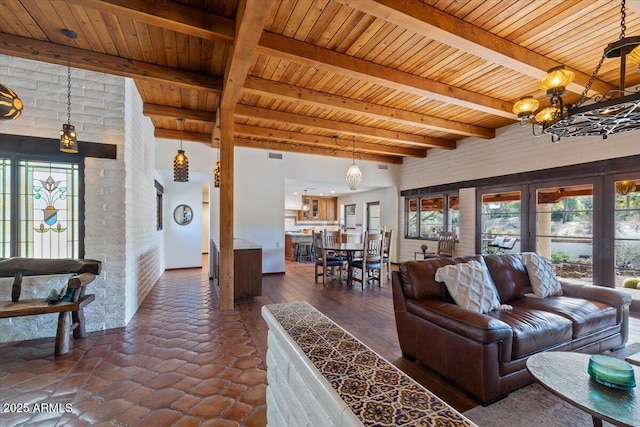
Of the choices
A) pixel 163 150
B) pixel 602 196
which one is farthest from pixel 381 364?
pixel 163 150

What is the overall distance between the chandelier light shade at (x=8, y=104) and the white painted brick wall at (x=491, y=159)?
673cm

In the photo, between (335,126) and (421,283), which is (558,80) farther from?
(335,126)

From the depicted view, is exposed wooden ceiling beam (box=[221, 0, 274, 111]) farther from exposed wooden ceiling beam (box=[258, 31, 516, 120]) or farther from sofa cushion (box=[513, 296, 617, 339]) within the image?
sofa cushion (box=[513, 296, 617, 339])

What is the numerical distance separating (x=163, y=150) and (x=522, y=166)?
7260 mm

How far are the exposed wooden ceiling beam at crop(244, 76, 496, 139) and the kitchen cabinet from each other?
7085 millimetres

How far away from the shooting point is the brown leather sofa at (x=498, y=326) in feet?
6.66

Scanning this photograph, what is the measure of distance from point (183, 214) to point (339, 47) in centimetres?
614

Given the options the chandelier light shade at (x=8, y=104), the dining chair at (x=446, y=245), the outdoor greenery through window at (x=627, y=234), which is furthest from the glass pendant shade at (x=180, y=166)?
the outdoor greenery through window at (x=627, y=234)

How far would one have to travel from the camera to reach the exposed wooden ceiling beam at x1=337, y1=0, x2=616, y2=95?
2.28 metres

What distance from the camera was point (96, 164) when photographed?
132 inches

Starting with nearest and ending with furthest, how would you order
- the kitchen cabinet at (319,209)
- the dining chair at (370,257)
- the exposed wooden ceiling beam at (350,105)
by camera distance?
the exposed wooden ceiling beam at (350,105) → the dining chair at (370,257) → the kitchen cabinet at (319,209)

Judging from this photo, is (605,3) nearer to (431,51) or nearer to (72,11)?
(431,51)

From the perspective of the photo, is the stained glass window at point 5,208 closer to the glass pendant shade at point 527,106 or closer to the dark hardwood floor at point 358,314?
the dark hardwood floor at point 358,314

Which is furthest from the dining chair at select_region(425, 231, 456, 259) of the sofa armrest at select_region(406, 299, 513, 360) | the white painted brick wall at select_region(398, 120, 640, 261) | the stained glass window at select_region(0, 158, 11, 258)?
the stained glass window at select_region(0, 158, 11, 258)
